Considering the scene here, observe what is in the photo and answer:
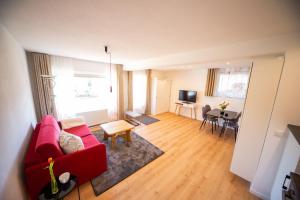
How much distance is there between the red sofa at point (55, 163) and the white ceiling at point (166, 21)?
153cm

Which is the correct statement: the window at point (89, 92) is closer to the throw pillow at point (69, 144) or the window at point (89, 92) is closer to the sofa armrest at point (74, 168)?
the throw pillow at point (69, 144)

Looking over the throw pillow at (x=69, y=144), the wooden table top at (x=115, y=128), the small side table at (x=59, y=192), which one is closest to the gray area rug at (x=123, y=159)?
the wooden table top at (x=115, y=128)

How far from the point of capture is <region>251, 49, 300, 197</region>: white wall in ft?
4.43

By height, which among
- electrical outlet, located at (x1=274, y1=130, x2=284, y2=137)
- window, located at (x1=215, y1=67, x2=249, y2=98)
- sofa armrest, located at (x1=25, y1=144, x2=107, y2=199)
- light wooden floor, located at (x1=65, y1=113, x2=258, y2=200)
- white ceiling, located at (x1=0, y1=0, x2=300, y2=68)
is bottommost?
light wooden floor, located at (x1=65, y1=113, x2=258, y2=200)

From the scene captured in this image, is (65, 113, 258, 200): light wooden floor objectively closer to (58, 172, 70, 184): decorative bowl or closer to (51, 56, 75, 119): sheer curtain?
(58, 172, 70, 184): decorative bowl

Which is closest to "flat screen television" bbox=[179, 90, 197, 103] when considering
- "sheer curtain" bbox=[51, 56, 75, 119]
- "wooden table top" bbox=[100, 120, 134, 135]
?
"wooden table top" bbox=[100, 120, 134, 135]

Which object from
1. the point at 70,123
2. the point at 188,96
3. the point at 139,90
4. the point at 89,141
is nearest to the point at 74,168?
the point at 89,141

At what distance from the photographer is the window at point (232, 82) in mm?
3791

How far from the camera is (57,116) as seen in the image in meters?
3.27

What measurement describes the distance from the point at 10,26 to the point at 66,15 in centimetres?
97

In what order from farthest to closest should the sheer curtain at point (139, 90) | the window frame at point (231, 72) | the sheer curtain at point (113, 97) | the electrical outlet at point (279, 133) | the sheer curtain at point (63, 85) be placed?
the sheer curtain at point (139, 90)
the sheer curtain at point (113, 97)
the window frame at point (231, 72)
the sheer curtain at point (63, 85)
the electrical outlet at point (279, 133)

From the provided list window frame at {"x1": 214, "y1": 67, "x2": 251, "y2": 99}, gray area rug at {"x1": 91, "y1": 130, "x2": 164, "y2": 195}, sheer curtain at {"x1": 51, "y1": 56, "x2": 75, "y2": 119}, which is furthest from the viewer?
window frame at {"x1": 214, "y1": 67, "x2": 251, "y2": 99}

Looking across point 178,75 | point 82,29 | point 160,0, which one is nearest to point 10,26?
point 82,29

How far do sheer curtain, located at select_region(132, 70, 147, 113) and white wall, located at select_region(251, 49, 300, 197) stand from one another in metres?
4.40
